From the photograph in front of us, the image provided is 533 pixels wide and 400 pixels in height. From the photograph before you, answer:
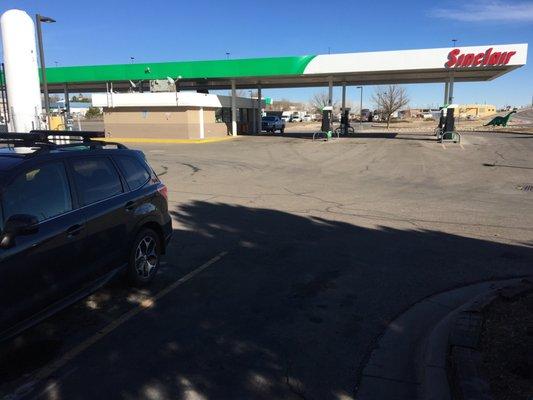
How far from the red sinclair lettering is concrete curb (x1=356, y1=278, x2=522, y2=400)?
2702 centimetres

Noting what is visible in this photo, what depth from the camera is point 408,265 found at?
21.6 ft

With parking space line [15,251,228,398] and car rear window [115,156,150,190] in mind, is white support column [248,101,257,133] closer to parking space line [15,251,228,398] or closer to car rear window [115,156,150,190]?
parking space line [15,251,228,398]

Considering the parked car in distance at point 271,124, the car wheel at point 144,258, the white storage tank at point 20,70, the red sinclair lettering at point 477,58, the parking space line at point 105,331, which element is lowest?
the parking space line at point 105,331

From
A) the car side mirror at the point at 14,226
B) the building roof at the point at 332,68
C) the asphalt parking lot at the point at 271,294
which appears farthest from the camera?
the building roof at the point at 332,68

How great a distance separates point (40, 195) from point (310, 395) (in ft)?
9.25

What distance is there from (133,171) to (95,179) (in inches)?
33.0

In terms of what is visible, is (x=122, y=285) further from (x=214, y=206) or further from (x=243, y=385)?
(x=214, y=206)

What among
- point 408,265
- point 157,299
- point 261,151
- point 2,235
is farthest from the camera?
point 261,151

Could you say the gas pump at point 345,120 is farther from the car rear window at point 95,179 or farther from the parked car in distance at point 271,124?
the car rear window at point 95,179

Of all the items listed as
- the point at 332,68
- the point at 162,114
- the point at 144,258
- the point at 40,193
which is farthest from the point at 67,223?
the point at 162,114

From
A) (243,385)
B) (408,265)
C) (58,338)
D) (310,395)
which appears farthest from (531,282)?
(58,338)

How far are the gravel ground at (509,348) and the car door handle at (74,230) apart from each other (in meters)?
3.63

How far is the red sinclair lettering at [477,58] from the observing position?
2830 centimetres

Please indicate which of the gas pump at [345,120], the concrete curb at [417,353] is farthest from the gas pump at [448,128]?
the concrete curb at [417,353]
